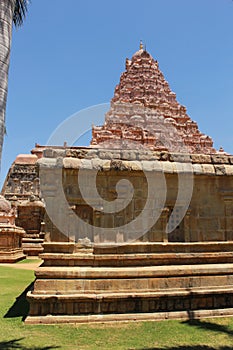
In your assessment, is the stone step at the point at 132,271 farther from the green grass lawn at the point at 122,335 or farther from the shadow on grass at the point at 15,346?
the shadow on grass at the point at 15,346

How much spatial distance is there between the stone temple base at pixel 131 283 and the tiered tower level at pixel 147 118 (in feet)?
98.1

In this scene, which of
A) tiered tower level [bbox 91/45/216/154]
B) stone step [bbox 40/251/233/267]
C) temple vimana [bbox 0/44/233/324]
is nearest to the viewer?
temple vimana [bbox 0/44/233/324]

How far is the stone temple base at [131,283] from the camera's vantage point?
5.72 metres

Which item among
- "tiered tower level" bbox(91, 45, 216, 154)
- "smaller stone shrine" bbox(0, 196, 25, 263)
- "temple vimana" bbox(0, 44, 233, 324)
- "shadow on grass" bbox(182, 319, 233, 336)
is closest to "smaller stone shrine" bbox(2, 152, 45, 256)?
"smaller stone shrine" bbox(0, 196, 25, 263)

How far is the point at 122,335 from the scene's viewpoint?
201 inches

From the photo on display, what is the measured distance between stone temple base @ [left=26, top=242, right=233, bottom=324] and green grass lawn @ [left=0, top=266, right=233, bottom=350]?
238mm

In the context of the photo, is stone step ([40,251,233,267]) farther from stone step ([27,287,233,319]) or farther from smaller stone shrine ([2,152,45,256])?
smaller stone shrine ([2,152,45,256])

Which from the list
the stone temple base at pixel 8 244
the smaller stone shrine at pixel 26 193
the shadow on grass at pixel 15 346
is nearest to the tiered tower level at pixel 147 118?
the smaller stone shrine at pixel 26 193

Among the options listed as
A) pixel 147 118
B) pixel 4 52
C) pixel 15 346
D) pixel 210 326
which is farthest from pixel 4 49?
pixel 147 118

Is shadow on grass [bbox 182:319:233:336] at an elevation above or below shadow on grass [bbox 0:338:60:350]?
below

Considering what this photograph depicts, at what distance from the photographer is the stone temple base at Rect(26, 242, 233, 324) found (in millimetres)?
5719

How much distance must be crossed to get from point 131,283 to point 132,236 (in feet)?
3.03

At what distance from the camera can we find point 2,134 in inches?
268

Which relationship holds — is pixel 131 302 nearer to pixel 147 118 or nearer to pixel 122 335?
pixel 122 335
